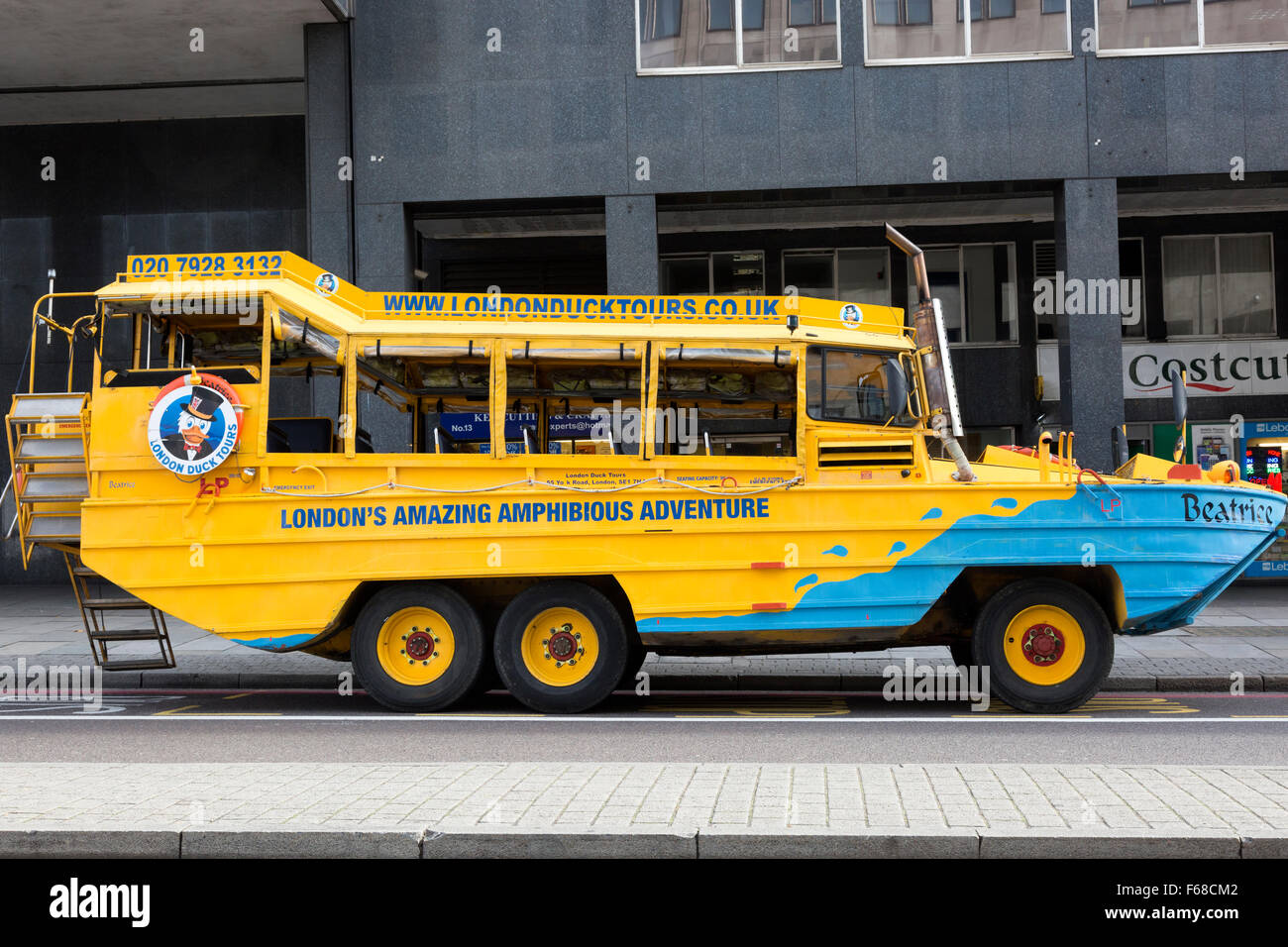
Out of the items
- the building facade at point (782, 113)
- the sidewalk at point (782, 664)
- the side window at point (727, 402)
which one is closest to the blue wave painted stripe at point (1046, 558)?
the side window at point (727, 402)

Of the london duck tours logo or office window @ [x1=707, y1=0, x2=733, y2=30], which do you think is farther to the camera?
office window @ [x1=707, y1=0, x2=733, y2=30]

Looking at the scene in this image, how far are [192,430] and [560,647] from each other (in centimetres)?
317

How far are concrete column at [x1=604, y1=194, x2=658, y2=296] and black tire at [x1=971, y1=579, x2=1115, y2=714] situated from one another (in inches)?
345

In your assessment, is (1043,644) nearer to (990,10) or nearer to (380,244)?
(990,10)

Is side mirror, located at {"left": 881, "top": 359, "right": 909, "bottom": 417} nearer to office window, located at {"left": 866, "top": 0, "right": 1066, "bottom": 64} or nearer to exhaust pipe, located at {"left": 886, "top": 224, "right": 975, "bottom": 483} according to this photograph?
exhaust pipe, located at {"left": 886, "top": 224, "right": 975, "bottom": 483}

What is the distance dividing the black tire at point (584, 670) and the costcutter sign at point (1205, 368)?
13.5 meters

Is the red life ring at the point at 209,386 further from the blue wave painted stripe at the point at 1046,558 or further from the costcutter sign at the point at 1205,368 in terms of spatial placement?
the costcutter sign at the point at 1205,368

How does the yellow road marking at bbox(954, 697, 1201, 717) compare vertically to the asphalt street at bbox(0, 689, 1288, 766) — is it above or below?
below

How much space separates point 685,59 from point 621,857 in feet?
46.6

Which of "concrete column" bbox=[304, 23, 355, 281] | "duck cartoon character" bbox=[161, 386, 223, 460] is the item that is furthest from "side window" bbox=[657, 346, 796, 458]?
"concrete column" bbox=[304, 23, 355, 281]

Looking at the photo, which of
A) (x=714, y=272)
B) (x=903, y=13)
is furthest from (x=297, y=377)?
(x=714, y=272)

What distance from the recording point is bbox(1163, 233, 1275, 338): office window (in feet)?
69.5
